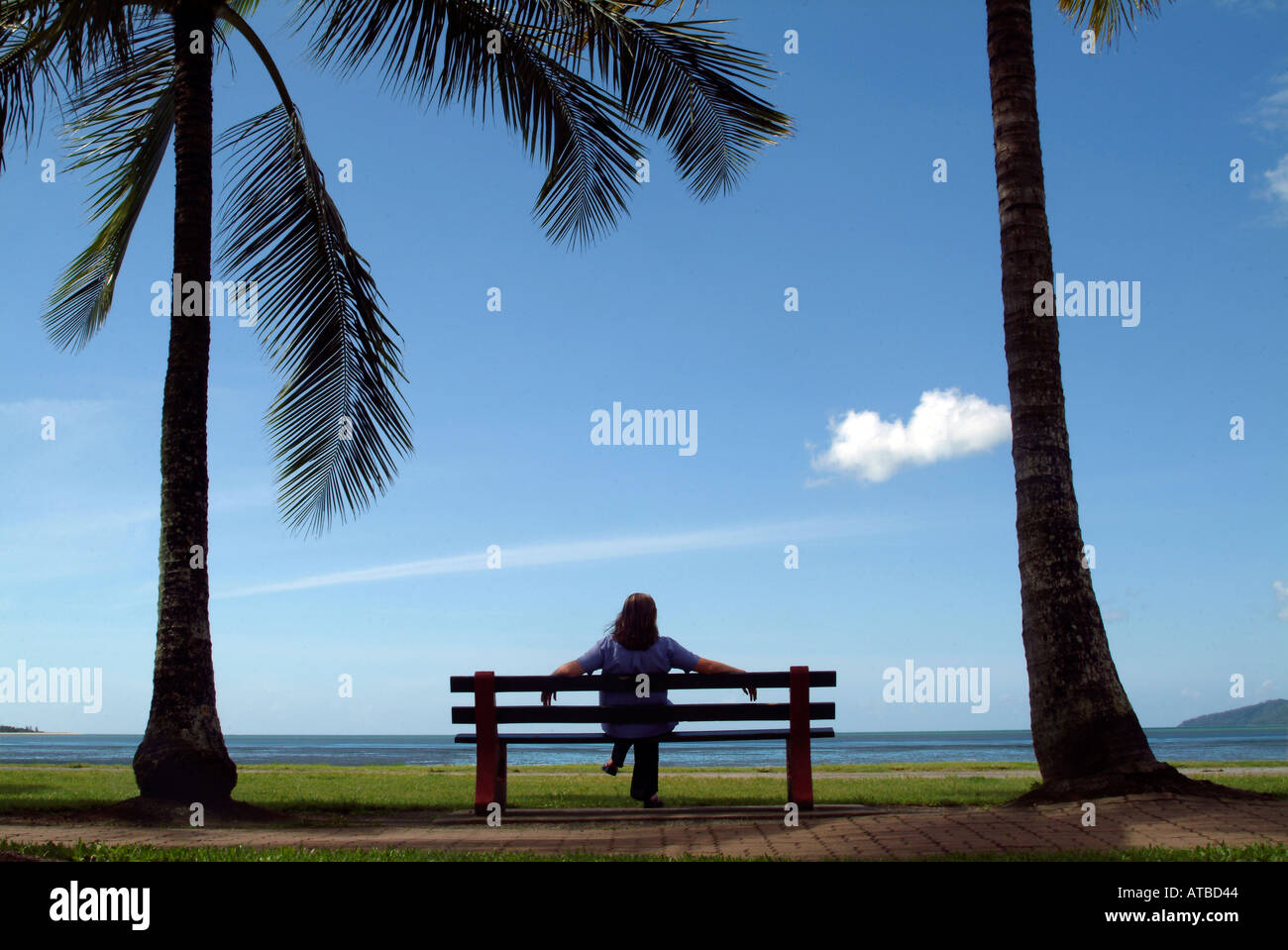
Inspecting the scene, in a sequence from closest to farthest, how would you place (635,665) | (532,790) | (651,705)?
(651,705)
(635,665)
(532,790)

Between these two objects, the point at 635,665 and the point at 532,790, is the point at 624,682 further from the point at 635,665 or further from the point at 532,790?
the point at 532,790

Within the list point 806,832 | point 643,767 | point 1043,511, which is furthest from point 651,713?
point 1043,511

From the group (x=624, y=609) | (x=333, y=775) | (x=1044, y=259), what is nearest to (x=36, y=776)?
(x=333, y=775)

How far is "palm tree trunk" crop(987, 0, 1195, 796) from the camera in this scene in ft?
24.8

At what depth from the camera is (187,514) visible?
8.88 meters

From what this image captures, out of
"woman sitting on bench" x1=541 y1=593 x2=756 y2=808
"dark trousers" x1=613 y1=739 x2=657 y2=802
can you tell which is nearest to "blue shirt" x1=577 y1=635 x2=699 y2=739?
"woman sitting on bench" x1=541 y1=593 x2=756 y2=808

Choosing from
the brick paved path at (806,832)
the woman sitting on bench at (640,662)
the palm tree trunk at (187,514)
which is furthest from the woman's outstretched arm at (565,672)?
the palm tree trunk at (187,514)

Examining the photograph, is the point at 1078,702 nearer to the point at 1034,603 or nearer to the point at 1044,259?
the point at 1034,603

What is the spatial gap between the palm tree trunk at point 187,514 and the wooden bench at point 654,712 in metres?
2.42

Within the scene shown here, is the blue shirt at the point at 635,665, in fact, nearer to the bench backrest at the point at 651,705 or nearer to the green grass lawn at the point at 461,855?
the bench backrest at the point at 651,705

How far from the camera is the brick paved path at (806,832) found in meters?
5.77

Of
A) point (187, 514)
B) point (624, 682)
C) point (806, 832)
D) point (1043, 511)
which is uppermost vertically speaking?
point (187, 514)

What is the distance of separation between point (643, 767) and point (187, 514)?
14.1 feet
